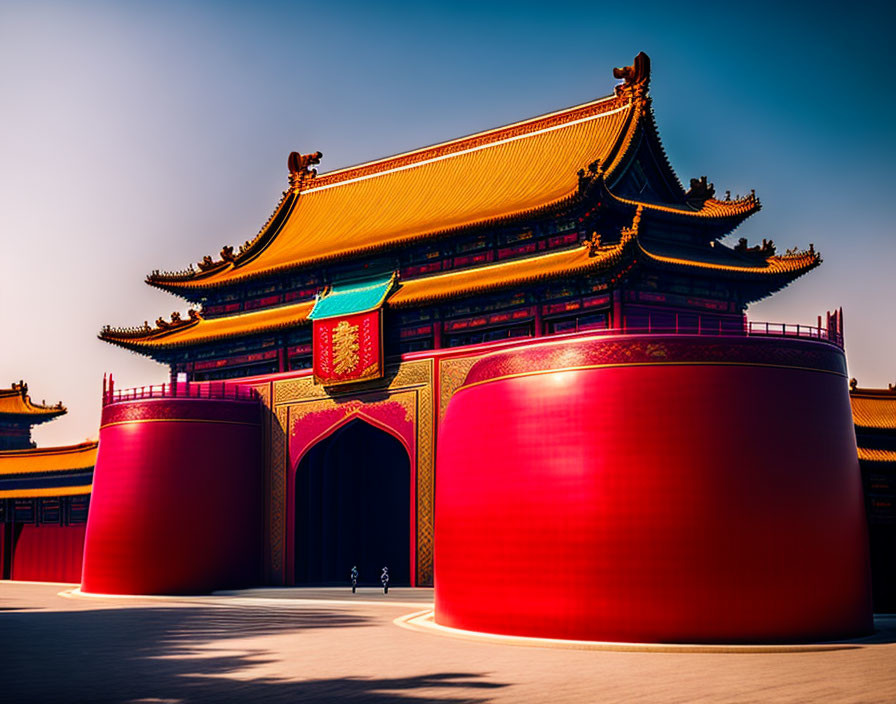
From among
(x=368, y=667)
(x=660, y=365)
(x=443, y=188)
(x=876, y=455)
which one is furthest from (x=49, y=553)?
(x=660, y=365)

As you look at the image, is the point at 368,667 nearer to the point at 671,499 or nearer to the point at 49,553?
the point at 671,499

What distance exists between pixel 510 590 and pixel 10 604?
1471 centimetres

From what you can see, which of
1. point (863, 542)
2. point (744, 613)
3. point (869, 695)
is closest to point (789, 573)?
point (744, 613)

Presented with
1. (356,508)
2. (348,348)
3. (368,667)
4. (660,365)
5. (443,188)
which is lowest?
(368,667)

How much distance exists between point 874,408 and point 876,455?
1941 millimetres

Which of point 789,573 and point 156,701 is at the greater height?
point 789,573

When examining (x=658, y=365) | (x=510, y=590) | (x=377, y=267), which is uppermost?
(x=377, y=267)

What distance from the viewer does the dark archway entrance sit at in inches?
1277

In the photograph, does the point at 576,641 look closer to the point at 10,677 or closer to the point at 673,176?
the point at 10,677

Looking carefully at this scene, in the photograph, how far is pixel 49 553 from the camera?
38094mm

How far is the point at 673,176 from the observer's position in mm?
29969

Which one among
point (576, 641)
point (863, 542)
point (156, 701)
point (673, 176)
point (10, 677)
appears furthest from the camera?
point (673, 176)

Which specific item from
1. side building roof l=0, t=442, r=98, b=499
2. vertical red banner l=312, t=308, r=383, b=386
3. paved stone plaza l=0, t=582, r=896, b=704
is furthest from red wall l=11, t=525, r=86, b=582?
paved stone plaza l=0, t=582, r=896, b=704

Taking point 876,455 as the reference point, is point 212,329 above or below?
Result: above
